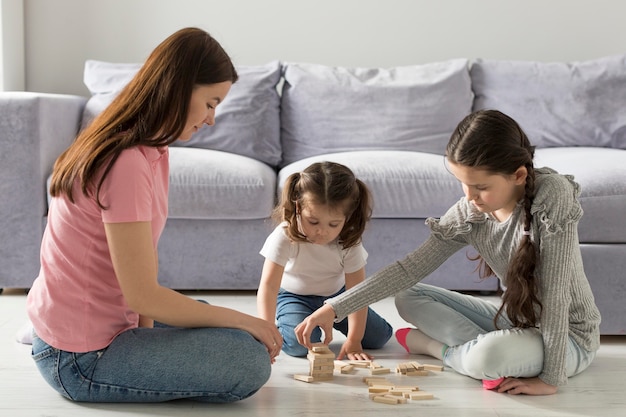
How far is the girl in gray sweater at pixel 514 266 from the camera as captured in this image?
198 cm

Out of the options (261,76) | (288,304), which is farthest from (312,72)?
(288,304)

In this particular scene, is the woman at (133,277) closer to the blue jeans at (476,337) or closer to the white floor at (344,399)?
the white floor at (344,399)

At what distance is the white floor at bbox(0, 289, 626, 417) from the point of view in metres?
1.87

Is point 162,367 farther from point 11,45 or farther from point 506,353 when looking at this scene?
point 11,45

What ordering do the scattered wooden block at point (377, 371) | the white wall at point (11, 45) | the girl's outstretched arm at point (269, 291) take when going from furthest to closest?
the white wall at point (11, 45)
the girl's outstretched arm at point (269, 291)
the scattered wooden block at point (377, 371)

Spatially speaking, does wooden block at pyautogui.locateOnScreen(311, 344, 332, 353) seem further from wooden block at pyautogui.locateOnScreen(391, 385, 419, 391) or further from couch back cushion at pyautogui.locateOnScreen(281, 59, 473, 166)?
couch back cushion at pyautogui.locateOnScreen(281, 59, 473, 166)

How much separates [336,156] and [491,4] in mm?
1297

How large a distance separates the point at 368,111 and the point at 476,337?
5.11 ft

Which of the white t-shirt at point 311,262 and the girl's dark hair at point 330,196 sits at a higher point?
the girl's dark hair at point 330,196

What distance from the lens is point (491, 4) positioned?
160 inches

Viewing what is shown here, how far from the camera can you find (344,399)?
196 cm

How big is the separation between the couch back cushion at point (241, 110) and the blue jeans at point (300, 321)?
1.09 m

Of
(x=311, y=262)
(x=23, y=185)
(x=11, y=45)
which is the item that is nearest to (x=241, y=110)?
(x=23, y=185)

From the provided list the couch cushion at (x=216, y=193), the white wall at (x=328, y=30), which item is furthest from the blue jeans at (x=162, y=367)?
the white wall at (x=328, y=30)
